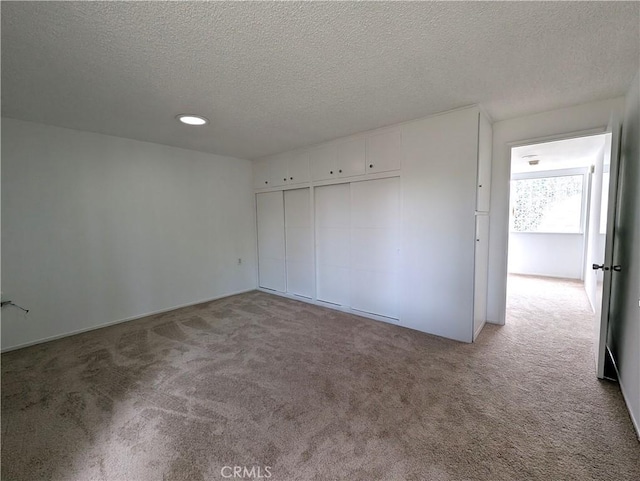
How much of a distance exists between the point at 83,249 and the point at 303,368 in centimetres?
299

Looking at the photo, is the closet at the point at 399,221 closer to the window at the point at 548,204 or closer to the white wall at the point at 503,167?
the white wall at the point at 503,167

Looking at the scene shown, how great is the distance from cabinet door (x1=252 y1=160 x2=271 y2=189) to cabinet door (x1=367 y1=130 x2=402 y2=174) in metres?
1.97

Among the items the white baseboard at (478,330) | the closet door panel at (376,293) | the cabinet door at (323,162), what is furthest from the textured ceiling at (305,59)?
the white baseboard at (478,330)

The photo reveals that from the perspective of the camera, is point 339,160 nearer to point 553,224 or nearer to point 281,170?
point 281,170

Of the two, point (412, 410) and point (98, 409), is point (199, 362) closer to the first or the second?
point (98, 409)

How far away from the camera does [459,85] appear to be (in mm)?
2221

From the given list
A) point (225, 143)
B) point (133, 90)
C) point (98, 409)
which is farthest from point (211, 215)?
point (98, 409)

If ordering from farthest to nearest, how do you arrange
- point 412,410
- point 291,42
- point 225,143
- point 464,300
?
point 225,143 < point 464,300 < point 412,410 < point 291,42

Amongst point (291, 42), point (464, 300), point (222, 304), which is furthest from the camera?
point (222, 304)

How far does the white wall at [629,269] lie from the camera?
5.84 feet

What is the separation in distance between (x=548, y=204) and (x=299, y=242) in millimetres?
5619

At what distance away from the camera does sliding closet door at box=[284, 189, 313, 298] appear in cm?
419

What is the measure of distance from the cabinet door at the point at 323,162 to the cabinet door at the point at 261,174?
1.02 meters

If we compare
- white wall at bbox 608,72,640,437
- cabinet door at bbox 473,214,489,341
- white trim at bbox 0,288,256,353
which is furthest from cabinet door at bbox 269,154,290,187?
white wall at bbox 608,72,640,437
